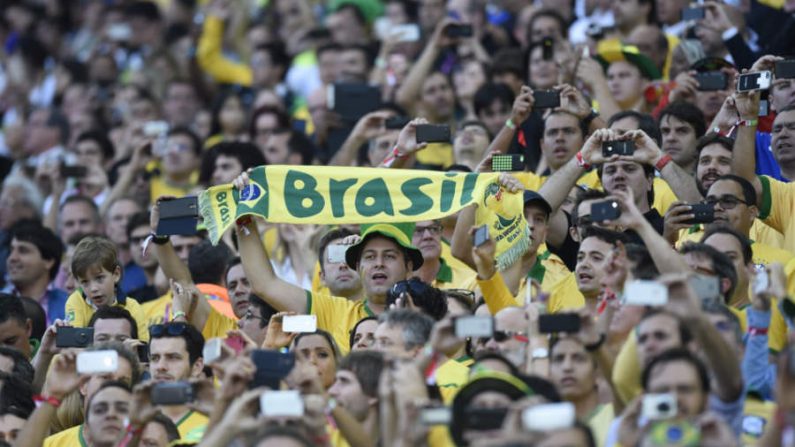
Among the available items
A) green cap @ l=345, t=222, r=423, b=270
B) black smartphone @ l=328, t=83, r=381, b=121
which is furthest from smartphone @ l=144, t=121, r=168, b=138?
green cap @ l=345, t=222, r=423, b=270

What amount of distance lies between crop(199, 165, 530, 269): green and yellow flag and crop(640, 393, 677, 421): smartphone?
308cm

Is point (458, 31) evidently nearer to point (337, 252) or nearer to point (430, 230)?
point (430, 230)

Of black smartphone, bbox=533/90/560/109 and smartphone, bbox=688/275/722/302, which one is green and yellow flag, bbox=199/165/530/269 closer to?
black smartphone, bbox=533/90/560/109

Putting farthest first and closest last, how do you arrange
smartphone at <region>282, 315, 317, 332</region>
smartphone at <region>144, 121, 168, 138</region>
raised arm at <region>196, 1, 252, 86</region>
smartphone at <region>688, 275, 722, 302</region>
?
raised arm at <region>196, 1, 252, 86</region> < smartphone at <region>144, 121, 168, 138</region> < smartphone at <region>282, 315, 317, 332</region> < smartphone at <region>688, 275, 722, 302</region>

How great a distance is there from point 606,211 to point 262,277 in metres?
2.52

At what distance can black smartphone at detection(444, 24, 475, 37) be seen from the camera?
13.8 meters

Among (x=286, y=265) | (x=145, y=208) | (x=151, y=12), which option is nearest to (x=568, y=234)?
(x=286, y=265)

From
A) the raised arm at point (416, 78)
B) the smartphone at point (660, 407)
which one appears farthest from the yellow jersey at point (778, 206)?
the raised arm at point (416, 78)

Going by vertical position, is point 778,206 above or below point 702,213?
above

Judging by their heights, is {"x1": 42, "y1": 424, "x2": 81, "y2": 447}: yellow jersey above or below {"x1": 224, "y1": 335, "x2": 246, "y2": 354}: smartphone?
below

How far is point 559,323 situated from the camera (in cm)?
815

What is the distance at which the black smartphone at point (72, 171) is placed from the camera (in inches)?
571

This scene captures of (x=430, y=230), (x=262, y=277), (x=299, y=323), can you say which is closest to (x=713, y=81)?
(x=430, y=230)

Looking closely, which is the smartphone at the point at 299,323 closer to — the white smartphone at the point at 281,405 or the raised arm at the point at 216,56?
the white smartphone at the point at 281,405
